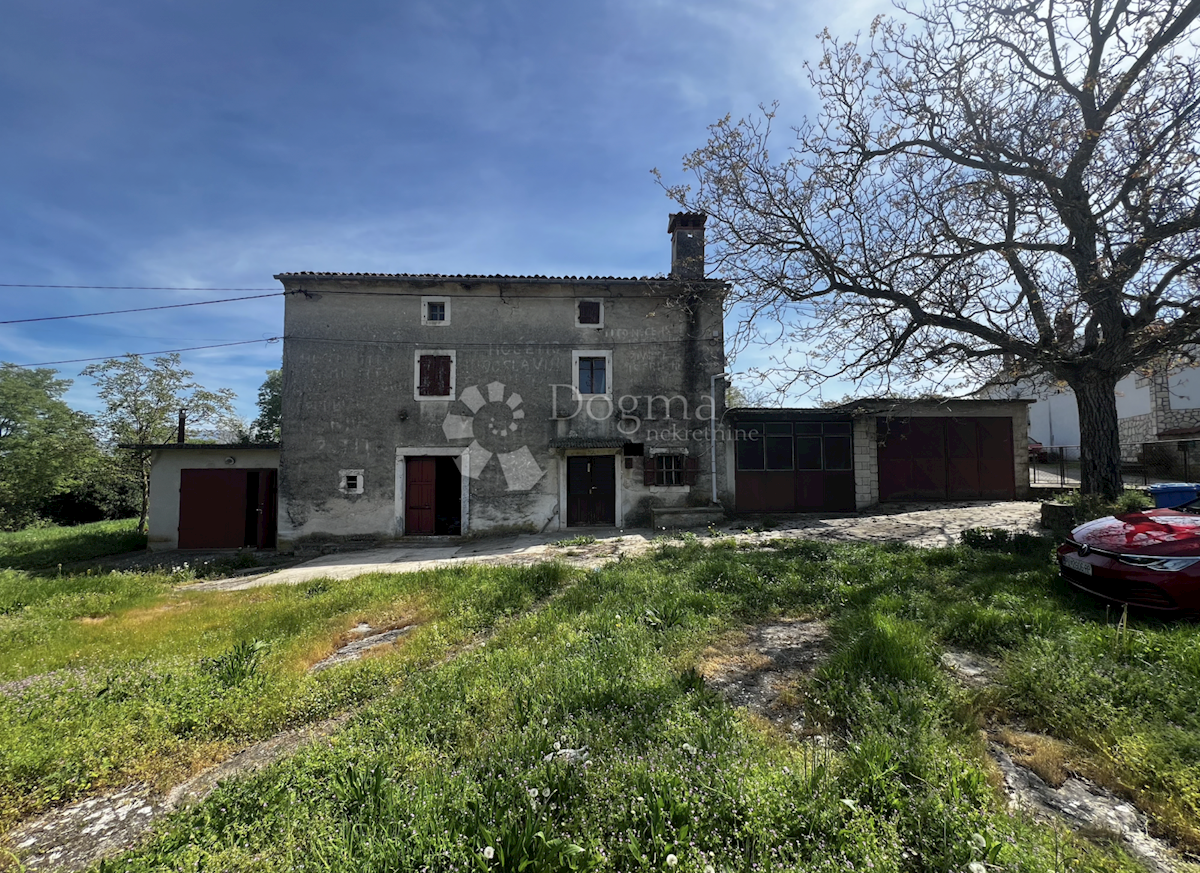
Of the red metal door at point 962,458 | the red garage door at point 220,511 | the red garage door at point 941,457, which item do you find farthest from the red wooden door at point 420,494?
the red metal door at point 962,458

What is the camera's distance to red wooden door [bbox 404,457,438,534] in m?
13.6

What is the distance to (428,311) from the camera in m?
14.0

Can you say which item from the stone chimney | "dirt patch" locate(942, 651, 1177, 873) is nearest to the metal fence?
the stone chimney

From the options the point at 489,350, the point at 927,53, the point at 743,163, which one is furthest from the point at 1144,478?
the point at 489,350

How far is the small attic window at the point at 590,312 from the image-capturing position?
46.8ft

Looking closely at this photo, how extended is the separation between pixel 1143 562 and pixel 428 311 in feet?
48.7

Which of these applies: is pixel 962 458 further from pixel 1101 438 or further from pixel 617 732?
pixel 617 732

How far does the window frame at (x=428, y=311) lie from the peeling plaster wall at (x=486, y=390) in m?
0.12

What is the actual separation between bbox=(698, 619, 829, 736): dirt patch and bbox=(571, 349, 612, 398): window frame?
32.2ft

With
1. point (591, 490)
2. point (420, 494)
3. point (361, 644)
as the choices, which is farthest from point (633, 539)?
point (361, 644)

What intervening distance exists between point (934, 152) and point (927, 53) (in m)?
1.66

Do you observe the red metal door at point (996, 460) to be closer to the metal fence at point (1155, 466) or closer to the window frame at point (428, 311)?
the metal fence at point (1155, 466)

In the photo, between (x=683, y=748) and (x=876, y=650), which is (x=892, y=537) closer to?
(x=876, y=650)

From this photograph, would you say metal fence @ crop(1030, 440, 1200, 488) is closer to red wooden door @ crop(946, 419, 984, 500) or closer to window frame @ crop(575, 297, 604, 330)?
red wooden door @ crop(946, 419, 984, 500)
